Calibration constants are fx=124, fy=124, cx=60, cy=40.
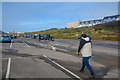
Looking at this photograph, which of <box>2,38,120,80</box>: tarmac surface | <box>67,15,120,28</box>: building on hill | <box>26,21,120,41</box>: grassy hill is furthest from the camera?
<box>67,15,120,28</box>: building on hill

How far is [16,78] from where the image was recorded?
16.9 feet

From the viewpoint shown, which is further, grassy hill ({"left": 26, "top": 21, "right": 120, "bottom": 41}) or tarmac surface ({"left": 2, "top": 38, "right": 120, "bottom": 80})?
grassy hill ({"left": 26, "top": 21, "right": 120, "bottom": 41})

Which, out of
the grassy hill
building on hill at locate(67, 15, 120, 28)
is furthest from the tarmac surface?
building on hill at locate(67, 15, 120, 28)

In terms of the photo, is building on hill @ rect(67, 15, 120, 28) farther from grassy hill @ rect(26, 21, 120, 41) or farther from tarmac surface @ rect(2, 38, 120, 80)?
tarmac surface @ rect(2, 38, 120, 80)

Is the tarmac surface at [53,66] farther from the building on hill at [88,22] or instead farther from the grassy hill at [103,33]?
the building on hill at [88,22]

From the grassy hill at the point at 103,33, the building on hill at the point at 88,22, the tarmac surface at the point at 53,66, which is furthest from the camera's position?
the building on hill at the point at 88,22

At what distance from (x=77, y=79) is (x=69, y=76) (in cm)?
46

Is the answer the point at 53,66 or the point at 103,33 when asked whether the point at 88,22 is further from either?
the point at 53,66

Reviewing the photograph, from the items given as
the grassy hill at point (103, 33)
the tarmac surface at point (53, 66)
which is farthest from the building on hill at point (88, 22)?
the tarmac surface at point (53, 66)

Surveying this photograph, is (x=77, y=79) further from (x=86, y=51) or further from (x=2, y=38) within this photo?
(x=2, y=38)

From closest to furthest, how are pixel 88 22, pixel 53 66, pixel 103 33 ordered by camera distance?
pixel 53 66
pixel 103 33
pixel 88 22

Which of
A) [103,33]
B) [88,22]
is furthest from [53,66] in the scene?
[88,22]

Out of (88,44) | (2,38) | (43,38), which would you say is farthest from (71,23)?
(88,44)

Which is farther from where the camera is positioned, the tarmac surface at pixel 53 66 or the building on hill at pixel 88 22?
the building on hill at pixel 88 22
